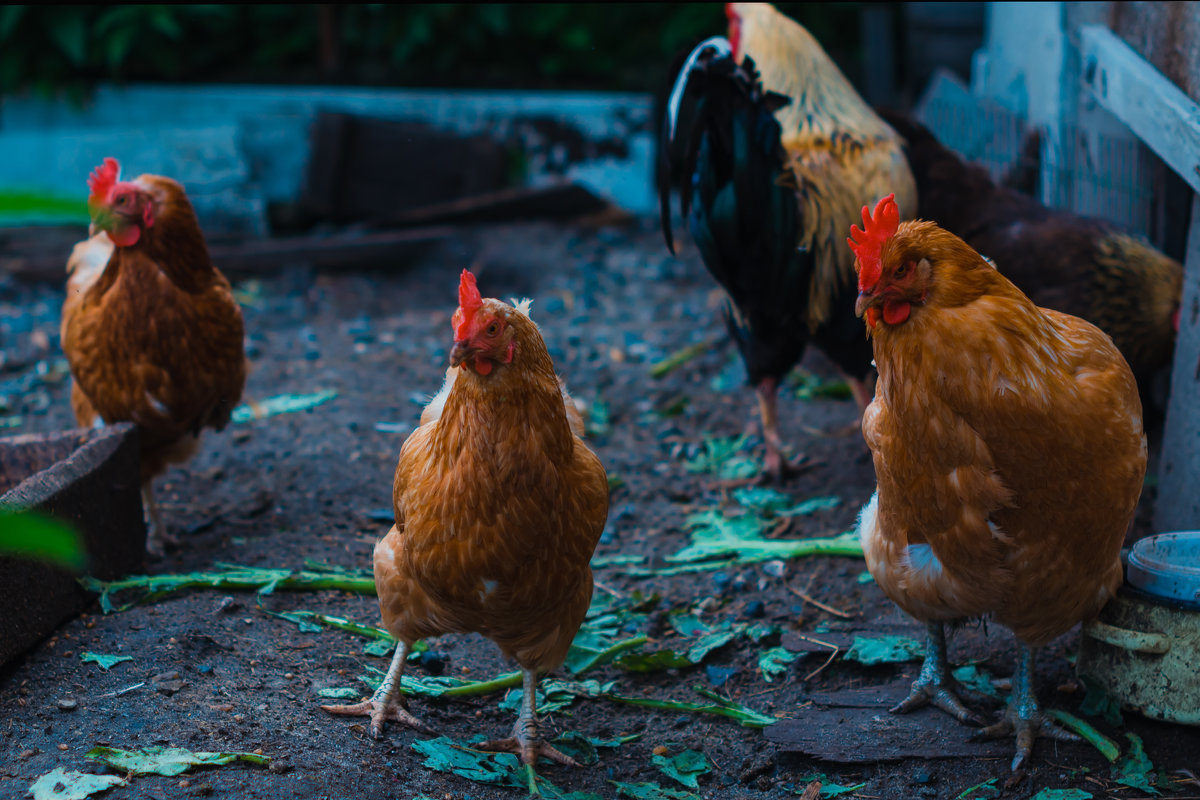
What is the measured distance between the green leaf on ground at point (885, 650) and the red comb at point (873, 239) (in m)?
1.48

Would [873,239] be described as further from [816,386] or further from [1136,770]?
[816,386]

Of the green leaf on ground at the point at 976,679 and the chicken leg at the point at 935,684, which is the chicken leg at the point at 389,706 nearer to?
the chicken leg at the point at 935,684

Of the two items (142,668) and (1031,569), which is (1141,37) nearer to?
(1031,569)

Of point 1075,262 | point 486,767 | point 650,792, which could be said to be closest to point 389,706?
point 486,767

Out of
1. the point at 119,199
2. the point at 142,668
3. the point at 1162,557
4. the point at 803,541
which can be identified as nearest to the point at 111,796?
A: the point at 142,668

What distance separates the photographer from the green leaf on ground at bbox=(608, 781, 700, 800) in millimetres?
2721

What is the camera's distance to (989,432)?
2.36 m

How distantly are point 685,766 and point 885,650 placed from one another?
854mm

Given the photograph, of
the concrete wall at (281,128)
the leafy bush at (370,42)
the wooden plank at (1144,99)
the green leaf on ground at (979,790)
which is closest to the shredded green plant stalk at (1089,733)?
the green leaf on ground at (979,790)

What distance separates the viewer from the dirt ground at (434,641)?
2621 millimetres

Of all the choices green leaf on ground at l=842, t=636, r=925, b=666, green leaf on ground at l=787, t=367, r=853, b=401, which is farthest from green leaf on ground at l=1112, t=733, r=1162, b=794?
green leaf on ground at l=787, t=367, r=853, b=401

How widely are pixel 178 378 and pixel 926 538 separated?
109 inches

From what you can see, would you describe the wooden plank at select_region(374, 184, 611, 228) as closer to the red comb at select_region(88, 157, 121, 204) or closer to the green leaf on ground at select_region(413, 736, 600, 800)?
the red comb at select_region(88, 157, 121, 204)

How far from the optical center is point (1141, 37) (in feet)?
14.0
